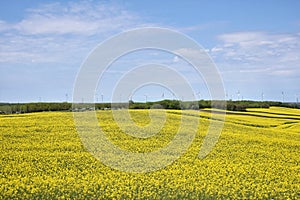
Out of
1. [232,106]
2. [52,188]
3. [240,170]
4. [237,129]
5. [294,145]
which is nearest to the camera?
[52,188]

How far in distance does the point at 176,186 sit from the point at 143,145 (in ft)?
18.8

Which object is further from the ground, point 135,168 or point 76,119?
point 76,119

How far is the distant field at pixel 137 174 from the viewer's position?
12.8 m

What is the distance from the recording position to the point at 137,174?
1452cm

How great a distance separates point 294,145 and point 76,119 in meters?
11.5

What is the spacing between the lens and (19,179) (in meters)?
13.3

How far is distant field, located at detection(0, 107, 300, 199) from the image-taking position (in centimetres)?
1284

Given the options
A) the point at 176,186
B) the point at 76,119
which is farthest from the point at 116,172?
the point at 76,119

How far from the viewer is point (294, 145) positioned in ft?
74.3

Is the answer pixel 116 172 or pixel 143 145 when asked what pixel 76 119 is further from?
pixel 116 172

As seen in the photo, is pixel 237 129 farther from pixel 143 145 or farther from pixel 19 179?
pixel 19 179

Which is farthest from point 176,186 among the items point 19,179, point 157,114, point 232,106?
point 232,106

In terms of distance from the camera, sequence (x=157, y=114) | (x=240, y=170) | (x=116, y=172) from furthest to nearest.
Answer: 1. (x=157, y=114)
2. (x=240, y=170)
3. (x=116, y=172)

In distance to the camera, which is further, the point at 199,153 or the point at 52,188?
the point at 199,153
